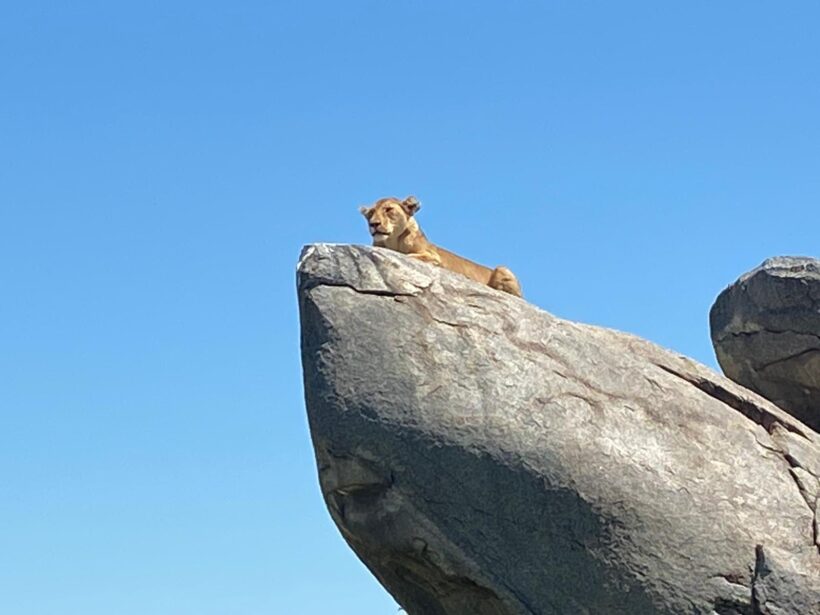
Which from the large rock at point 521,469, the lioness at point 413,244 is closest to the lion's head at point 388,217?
the lioness at point 413,244

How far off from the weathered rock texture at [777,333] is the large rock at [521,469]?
108 inches

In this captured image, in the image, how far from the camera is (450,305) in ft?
42.1

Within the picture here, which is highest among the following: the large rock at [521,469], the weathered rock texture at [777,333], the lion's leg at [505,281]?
the lion's leg at [505,281]

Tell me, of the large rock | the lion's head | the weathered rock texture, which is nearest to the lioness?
the lion's head

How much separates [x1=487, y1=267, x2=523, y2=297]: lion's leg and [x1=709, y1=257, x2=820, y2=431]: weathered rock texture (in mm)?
2015

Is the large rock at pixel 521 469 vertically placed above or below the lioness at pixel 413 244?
below

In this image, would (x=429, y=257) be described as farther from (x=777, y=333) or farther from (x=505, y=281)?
(x=777, y=333)

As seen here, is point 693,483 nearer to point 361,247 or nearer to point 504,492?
point 504,492

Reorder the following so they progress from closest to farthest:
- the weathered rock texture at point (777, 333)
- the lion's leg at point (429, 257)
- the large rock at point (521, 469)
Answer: the large rock at point (521, 469) → the weathered rock texture at point (777, 333) → the lion's leg at point (429, 257)

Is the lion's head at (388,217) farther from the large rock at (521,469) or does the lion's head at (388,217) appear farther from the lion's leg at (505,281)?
the large rock at (521,469)

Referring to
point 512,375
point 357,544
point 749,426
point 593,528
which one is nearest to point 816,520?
point 749,426

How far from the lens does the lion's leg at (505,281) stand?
16.2 m

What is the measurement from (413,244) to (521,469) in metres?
4.38

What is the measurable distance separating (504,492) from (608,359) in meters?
1.56
